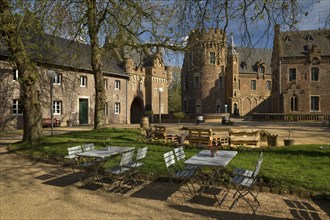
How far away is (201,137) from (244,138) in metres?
1.80

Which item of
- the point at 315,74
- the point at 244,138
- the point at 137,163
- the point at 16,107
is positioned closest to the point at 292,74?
the point at 315,74

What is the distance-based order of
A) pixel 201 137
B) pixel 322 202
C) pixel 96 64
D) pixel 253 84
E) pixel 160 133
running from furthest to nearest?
1. pixel 253 84
2. pixel 96 64
3. pixel 160 133
4. pixel 201 137
5. pixel 322 202

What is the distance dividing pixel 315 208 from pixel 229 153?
224 cm

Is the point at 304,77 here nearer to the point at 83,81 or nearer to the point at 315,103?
the point at 315,103

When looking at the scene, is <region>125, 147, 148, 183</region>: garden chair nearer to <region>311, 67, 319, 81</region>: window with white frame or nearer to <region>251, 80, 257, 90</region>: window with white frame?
<region>311, 67, 319, 81</region>: window with white frame

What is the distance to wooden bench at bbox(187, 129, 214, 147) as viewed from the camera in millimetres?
12388

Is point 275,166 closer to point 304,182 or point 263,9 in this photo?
point 304,182

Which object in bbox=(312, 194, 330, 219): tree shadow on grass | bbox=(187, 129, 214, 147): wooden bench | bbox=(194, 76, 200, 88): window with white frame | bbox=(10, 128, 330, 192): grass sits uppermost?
bbox=(194, 76, 200, 88): window with white frame

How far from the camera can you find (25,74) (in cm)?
1282

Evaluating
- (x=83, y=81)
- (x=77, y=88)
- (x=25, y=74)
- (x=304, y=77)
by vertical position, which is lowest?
(x=25, y=74)

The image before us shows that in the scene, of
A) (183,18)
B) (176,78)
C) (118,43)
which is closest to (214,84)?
(176,78)

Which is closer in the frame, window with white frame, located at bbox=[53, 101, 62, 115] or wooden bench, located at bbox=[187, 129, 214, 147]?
wooden bench, located at bbox=[187, 129, 214, 147]

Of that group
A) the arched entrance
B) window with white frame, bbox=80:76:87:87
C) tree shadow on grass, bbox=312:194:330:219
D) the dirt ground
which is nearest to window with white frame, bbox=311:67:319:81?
the arched entrance

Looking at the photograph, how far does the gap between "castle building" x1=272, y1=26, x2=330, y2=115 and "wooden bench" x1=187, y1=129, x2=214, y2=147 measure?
27.1 meters
